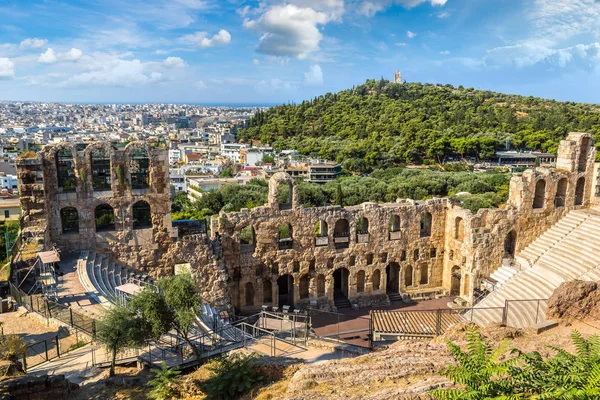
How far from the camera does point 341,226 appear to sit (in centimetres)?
3225

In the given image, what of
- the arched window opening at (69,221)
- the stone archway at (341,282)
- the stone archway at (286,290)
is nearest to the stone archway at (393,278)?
the stone archway at (341,282)

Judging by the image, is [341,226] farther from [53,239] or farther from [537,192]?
[53,239]

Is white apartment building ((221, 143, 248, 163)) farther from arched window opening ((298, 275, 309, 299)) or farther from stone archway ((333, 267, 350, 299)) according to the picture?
arched window opening ((298, 275, 309, 299))

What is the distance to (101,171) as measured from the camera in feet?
81.5

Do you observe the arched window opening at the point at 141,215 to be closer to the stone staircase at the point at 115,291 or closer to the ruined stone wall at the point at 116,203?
the ruined stone wall at the point at 116,203

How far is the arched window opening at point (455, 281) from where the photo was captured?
Result: 31047mm

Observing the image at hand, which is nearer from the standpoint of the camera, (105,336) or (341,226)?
(105,336)

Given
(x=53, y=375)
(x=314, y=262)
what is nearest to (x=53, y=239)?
(x=53, y=375)

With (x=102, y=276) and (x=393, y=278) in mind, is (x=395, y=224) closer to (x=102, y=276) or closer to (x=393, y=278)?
(x=393, y=278)

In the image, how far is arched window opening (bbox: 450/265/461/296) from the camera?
1222 inches

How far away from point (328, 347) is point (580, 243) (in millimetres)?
18645

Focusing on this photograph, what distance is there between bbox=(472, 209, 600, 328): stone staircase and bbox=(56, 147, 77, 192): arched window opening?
864 inches

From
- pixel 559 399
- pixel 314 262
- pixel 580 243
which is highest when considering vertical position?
pixel 559 399

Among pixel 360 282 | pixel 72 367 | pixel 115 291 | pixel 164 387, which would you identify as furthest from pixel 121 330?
pixel 360 282
